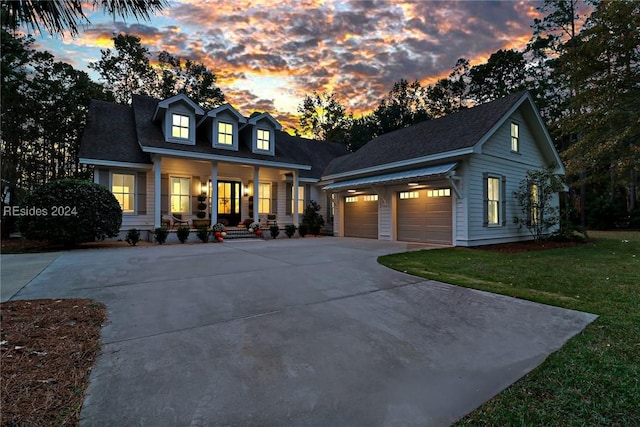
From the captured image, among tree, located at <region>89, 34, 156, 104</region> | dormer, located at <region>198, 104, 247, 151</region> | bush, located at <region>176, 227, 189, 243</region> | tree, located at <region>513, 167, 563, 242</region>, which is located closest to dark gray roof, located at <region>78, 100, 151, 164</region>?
dormer, located at <region>198, 104, 247, 151</region>

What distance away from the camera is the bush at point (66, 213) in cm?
957

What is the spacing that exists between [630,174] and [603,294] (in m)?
18.7

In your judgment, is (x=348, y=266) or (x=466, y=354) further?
(x=348, y=266)

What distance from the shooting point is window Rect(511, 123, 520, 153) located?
41.2 ft

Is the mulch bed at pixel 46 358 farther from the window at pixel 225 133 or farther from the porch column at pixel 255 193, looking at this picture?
the window at pixel 225 133

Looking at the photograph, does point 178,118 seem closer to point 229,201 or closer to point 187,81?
point 229,201

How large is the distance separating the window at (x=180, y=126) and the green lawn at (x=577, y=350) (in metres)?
11.4

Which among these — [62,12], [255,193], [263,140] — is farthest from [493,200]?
[62,12]

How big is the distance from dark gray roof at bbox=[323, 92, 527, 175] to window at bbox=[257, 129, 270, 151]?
162 inches

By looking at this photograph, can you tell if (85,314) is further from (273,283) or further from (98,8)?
(98,8)

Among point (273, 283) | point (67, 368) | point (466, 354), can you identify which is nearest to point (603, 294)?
point (466, 354)

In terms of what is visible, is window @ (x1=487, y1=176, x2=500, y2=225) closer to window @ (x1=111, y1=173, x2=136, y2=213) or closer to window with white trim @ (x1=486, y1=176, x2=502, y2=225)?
window with white trim @ (x1=486, y1=176, x2=502, y2=225)

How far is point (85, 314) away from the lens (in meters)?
3.62

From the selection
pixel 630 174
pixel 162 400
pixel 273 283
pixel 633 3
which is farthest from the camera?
pixel 630 174
